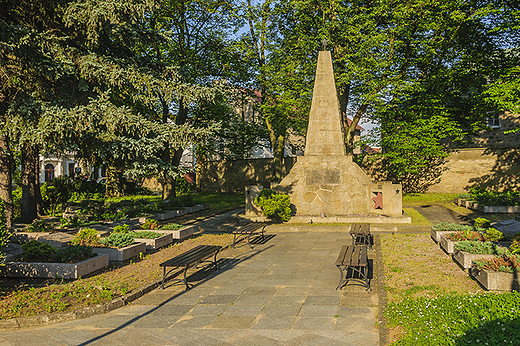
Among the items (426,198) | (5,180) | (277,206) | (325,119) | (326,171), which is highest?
(325,119)

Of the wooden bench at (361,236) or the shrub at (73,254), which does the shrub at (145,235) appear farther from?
the wooden bench at (361,236)

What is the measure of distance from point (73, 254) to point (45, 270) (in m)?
0.60

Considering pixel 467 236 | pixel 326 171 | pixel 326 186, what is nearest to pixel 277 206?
pixel 326 186

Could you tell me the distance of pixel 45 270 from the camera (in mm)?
7801

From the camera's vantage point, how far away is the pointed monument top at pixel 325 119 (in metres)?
15.1

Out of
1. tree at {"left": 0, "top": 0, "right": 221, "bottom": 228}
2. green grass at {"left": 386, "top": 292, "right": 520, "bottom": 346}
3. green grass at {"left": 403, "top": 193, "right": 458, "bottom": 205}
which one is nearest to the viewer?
green grass at {"left": 386, "top": 292, "right": 520, "bottom": 346}

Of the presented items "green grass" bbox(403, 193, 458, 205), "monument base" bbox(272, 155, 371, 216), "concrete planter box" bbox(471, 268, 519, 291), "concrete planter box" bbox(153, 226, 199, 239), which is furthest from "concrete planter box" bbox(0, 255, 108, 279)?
"green grass" bbox(403, 193, 458, 205)

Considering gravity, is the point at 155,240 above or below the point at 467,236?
below

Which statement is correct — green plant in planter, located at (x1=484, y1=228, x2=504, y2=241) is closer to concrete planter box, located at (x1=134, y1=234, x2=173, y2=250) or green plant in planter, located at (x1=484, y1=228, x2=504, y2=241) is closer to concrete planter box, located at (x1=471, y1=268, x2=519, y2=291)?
concrete planter box, located at (x1=471, y1=268, x2=519, y2=291)

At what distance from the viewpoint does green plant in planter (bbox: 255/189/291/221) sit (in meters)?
14.2

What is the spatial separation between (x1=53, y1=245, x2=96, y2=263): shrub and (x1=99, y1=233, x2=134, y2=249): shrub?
1052 mm

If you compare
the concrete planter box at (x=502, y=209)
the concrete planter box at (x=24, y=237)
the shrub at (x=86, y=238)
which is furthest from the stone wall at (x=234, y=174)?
the shrub at (x=86, y=238)

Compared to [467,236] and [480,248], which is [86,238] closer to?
[480,248]

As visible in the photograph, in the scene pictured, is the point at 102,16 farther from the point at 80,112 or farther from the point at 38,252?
the point at 38,252
